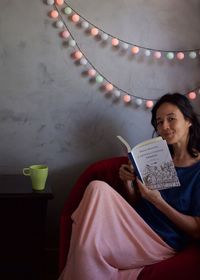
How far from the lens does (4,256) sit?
1609 mm

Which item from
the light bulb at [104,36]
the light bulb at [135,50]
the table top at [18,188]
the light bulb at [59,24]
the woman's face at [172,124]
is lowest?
the table top at [18,188]

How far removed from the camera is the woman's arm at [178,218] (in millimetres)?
1413

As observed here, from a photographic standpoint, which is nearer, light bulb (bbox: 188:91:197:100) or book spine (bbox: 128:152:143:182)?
book spine (bbox: 128:152:143:182)

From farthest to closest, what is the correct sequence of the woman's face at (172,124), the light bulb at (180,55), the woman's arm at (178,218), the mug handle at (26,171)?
the light bulb at (180,55) → the mug handle at (26,171) → the woman's face at (172,124) → the woman's arm at (178,218)

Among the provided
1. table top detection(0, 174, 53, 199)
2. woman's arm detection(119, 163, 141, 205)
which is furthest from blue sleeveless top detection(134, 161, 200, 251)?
table top detection(0, 174, 53, 199)

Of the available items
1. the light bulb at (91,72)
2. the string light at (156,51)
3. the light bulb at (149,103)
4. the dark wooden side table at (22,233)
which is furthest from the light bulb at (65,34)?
the dark wooden side table at (22,233)

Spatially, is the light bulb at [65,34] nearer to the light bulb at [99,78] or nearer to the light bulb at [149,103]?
the light bulb at [99,78]

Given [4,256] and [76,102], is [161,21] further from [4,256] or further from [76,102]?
[4,256]

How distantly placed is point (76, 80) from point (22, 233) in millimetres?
829

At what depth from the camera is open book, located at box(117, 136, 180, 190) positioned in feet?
4.83

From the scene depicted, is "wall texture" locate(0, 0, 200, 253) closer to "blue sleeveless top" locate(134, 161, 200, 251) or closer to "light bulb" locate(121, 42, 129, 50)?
"light bulb" locate(121, 42, 129, 50)

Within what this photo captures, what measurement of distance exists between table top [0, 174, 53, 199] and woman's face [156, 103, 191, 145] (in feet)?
1.90

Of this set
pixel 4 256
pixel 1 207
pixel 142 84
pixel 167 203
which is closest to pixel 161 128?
pixel 167 203

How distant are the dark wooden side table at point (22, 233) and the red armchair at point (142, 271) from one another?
13 cm
